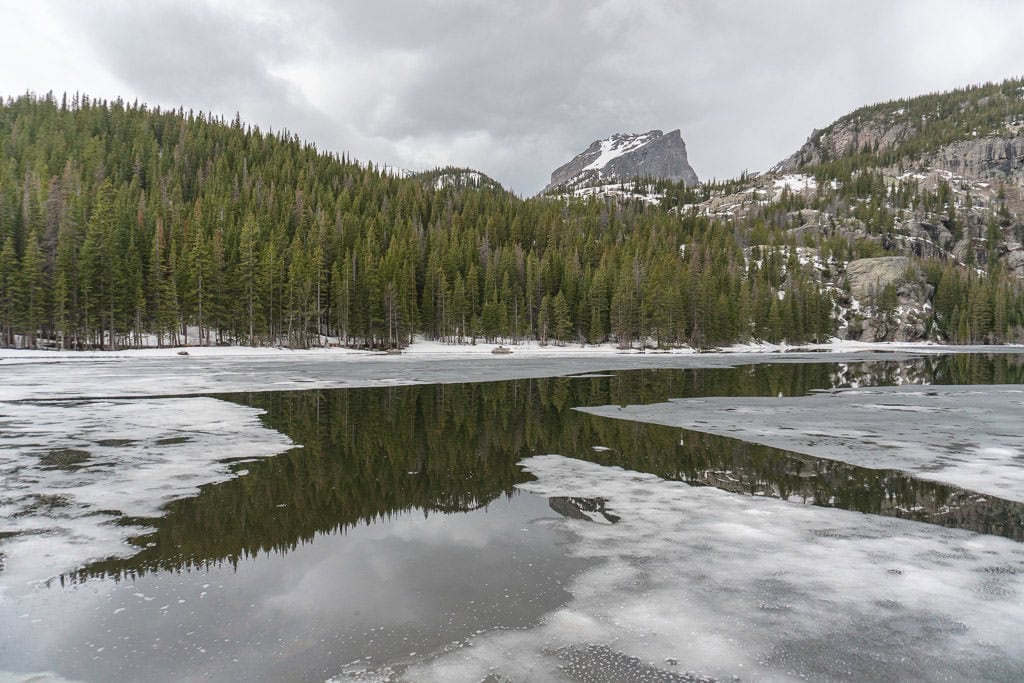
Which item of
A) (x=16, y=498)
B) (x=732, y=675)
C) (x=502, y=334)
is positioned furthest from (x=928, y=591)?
(x=502, y=334)

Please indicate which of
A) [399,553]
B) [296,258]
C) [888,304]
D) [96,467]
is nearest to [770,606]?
[399,553]

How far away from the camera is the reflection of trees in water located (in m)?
7.93

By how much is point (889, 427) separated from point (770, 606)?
14746mm

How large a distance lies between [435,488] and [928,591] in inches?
296

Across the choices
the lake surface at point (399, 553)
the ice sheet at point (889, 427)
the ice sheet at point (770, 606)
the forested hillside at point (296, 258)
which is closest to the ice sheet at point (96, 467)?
the lake surface at point (399, 553)

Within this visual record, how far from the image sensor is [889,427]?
1711 cm

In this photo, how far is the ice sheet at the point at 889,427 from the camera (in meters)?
12.1

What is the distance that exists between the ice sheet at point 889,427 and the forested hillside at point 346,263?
66.9 meters

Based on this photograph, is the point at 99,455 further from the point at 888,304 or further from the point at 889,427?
the point at 888,304

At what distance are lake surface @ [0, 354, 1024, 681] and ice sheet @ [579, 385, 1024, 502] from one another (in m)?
1.09

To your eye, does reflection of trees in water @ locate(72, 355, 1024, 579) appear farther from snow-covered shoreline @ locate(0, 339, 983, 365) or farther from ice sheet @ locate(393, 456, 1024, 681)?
snow-covered shoreline @ locate(0, 339, 983, 365)

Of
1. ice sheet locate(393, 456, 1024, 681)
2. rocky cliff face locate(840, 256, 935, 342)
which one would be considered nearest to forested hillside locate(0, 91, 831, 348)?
rocky cliff face locate(840, 256, 935, 342)

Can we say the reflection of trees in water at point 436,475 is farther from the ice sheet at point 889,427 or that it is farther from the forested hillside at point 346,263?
the forested hillside at point 346,263

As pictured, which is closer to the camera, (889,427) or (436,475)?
(436,475)
